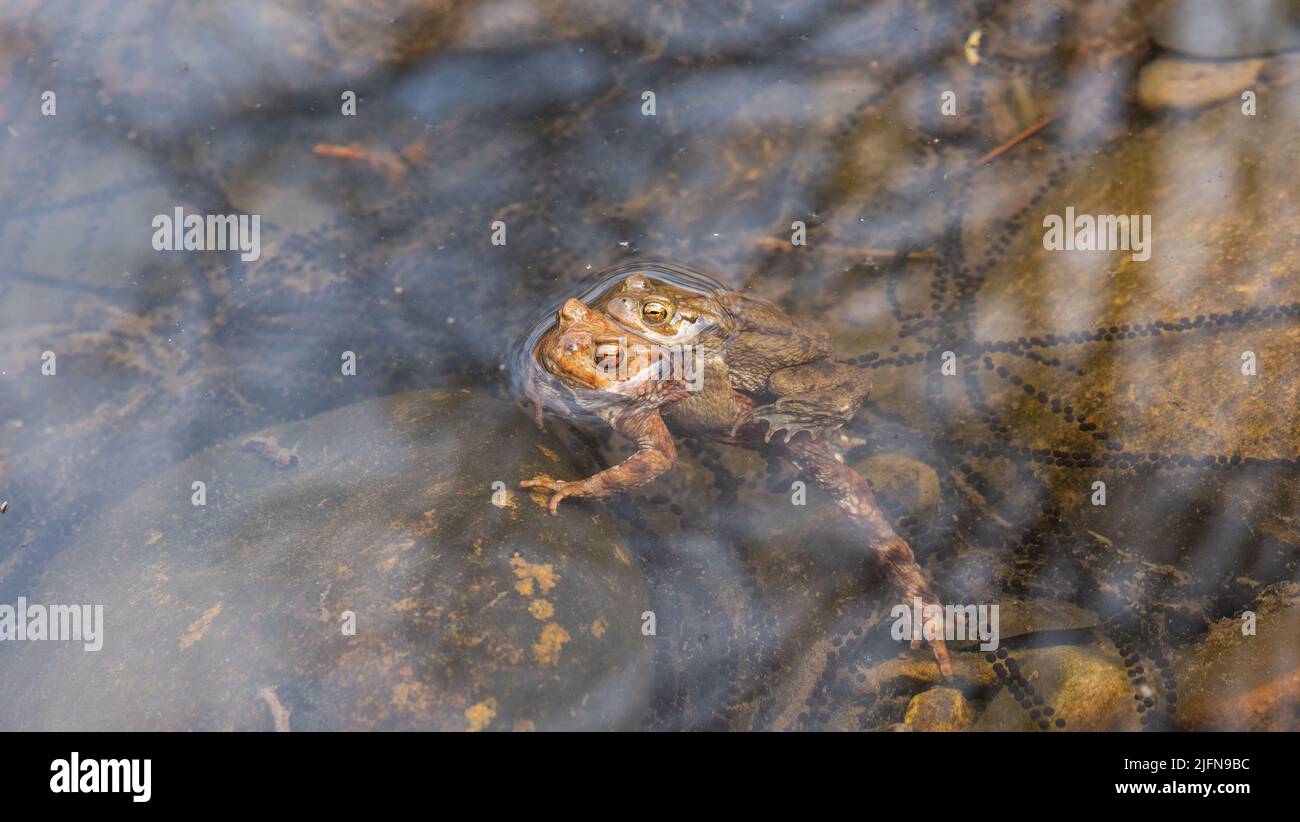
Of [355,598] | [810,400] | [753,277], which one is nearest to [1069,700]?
[810,400]

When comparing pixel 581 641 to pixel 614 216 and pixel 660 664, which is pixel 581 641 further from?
pixel 614 216

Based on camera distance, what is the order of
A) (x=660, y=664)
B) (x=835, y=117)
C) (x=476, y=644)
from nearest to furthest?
(x=476, y=644) → (x=660, y=664) → (x=835, y=117)

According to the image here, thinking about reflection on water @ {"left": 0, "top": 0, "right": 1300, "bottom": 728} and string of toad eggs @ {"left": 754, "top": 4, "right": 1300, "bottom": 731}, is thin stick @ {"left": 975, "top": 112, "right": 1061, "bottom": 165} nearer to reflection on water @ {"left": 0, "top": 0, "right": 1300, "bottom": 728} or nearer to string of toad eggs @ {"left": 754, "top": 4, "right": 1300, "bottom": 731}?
reflection on water @ {"left": 0, "top": 0, "right": 1300, "bottom": 728}

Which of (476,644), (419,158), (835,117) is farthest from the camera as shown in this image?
(835,117)

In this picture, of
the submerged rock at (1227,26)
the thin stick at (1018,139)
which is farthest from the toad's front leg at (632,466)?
the submerged rock at (1227,26)

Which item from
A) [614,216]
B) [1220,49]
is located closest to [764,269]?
[614,216]

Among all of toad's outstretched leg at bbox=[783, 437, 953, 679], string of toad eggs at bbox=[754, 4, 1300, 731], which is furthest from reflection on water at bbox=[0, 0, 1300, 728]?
toad's outstretched leg at bbox=[783, 437, 953, 679]
